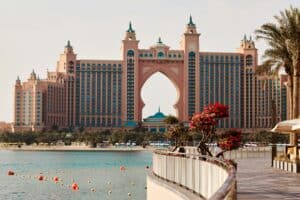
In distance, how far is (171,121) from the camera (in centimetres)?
4503

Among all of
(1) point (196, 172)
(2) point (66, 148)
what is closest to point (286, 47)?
(1) point (196, 172)

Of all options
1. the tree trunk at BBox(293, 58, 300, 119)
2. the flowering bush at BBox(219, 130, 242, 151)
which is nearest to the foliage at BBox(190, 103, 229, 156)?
the flowering bush at BBox(219, 130, 242, 151)

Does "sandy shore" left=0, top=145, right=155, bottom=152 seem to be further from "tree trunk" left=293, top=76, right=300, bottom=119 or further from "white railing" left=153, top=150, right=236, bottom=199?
"white railing" left=153, top=150, right=236, bottom=199

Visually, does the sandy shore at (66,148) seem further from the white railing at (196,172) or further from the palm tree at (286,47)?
the white railing at (196,172)

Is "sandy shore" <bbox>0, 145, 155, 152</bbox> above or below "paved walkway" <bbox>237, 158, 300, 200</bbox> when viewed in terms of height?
below

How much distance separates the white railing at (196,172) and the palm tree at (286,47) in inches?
500

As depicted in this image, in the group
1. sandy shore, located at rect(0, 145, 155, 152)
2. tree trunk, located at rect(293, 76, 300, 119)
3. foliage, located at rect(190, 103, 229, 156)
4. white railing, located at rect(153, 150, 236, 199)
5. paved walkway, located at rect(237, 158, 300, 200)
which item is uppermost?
tree trunk, located at rect(293, 76, 300, 119)

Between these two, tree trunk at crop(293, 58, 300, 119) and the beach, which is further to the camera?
the beach

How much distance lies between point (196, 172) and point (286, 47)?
19.9 m

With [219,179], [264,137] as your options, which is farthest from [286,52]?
→ [264,137]

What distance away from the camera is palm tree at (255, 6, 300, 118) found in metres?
33.8

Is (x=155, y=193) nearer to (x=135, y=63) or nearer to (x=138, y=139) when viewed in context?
(x=138, y=139)

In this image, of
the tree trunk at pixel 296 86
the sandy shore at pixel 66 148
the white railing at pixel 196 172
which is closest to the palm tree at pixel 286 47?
the tree trunk at pixel 296 86

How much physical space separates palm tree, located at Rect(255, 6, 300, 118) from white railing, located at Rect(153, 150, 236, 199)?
12.7 metres
